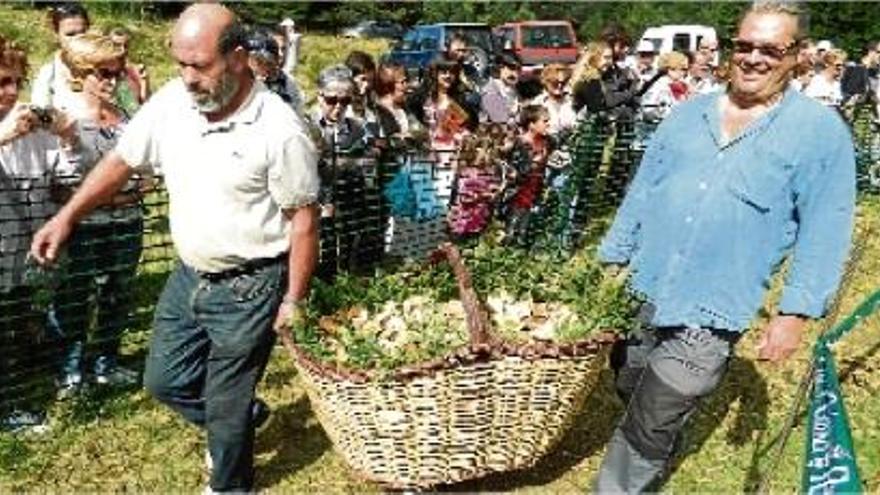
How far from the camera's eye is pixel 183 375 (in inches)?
175

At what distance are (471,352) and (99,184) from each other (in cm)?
158

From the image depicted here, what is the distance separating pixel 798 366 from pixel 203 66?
416cm

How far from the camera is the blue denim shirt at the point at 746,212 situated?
3.75 m

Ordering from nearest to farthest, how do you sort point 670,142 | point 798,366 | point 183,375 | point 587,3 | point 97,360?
point 670,142 → point 183,375 → point 97,360 → point 798,366 → point 587,3

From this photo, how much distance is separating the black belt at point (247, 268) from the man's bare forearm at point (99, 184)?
508mm

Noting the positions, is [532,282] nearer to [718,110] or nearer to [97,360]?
[718,110]

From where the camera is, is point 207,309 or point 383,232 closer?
point 207,309

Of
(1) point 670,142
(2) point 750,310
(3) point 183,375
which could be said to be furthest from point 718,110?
(3) point 183,375

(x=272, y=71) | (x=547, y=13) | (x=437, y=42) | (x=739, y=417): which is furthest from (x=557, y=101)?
(x=547, y=13)

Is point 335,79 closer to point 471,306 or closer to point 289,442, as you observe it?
point 289,442

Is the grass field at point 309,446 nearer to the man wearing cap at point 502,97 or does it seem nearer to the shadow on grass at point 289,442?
the shadow on grass at point 289,442

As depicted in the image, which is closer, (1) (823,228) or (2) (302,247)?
(1) (823,228)

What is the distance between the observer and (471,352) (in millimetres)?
4219

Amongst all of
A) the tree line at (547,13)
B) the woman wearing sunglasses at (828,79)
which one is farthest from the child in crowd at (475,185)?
the tree line at (547,13)
